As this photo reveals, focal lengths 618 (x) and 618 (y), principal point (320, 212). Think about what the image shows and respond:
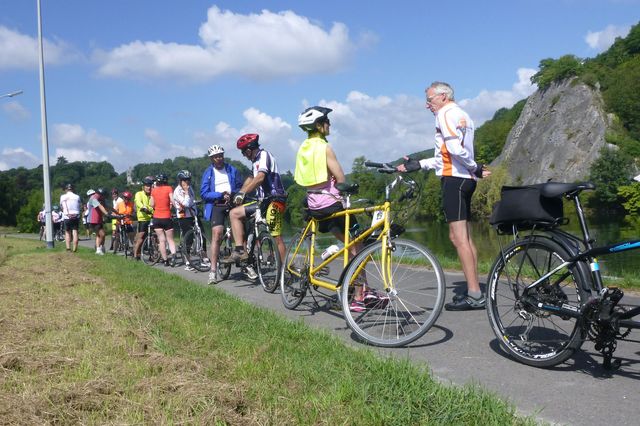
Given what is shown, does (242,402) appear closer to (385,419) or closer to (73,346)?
(385,419)

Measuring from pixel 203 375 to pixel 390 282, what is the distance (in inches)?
74.6

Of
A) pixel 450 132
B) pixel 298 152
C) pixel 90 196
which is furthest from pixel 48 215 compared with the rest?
pixel 450 132

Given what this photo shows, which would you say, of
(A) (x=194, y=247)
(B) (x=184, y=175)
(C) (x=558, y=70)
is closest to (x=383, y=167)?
(A) (x=194, y=247)

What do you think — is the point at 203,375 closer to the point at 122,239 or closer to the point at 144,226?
the point at 144,226

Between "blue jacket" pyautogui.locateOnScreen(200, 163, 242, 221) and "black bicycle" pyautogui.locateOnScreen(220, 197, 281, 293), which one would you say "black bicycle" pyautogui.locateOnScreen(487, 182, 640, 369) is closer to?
"black bicycle" pyautogui.locateOnScreen(220, 197, 281, 293)

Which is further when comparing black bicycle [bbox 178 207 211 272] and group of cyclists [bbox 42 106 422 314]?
black bicycle [bbox 178 207 211 272]

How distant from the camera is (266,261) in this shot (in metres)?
8.65

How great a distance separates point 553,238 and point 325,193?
2760 mm

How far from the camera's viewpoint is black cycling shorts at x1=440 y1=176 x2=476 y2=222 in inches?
241

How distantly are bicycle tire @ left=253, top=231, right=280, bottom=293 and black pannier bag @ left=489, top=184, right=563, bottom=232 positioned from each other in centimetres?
416

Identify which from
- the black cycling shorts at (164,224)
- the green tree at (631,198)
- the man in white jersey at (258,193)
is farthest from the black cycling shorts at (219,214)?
the green tree at (631,198)

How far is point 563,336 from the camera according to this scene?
163 inches

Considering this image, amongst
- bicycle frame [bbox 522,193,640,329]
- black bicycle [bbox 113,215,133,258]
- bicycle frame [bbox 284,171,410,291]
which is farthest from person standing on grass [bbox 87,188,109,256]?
bicycle frame [bbox 522,193,640,329]

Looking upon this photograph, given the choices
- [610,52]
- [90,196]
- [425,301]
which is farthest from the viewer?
[610,52]
